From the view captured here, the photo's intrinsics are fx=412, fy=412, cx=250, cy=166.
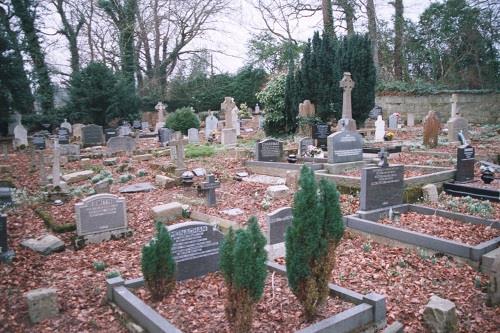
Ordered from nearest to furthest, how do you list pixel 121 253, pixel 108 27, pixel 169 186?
1. pixel 121 253
2. pixel 169 186
3. pixel 108 27

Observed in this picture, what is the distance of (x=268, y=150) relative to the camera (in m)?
12.3

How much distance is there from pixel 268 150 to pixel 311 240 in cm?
862

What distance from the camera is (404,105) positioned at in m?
25.4

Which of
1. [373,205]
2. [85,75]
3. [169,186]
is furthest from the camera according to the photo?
[85,75]

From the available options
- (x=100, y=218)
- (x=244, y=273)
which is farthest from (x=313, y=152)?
(x=244, y=273)

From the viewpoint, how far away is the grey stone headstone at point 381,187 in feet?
23.8

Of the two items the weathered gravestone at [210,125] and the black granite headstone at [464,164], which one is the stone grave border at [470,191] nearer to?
the black granite headstone at [464,164]

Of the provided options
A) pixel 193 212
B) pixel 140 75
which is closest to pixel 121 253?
pixel 193 212

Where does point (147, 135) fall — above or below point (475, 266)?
above

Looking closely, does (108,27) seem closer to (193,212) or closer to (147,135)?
(147,135)

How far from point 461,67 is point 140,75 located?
2431cm

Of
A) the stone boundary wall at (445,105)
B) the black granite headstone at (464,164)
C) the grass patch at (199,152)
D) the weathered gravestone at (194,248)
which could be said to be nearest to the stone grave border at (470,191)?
the black granite headstone at (464,164)

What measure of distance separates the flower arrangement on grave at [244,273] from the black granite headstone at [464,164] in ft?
24.6

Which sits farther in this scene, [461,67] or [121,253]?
[461,67]
